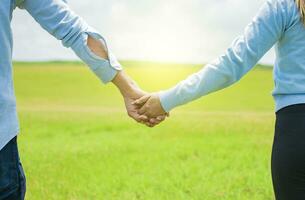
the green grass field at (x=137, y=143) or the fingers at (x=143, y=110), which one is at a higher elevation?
the fingers at (x=143, y=110)

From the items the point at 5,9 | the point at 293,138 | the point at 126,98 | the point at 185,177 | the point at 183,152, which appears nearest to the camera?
the point at 5,9

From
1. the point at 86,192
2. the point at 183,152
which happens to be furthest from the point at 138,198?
the point at 183,152

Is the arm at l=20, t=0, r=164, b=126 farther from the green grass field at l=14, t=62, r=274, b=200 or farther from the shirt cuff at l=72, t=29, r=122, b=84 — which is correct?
the green grass field at l=14, t=62, r=274, b=200

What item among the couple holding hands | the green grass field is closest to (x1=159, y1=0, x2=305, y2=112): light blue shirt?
the couple holding hands

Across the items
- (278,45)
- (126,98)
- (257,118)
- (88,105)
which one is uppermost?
(278,45)

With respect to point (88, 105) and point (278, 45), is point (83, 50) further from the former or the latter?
point (88, 105)

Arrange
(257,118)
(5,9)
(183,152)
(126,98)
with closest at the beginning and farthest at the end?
(5,9) → (126,98) → (183,152) → (257,118)

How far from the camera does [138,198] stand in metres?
3.08

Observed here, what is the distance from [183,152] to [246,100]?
1.45 metres

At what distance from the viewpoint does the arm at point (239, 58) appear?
1.38 metres

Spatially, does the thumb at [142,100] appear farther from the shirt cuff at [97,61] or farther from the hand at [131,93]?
the shirt cuff at [97,61]

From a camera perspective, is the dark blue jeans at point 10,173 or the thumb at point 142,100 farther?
the thumb at point 142,100

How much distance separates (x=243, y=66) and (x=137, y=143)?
8.85ft

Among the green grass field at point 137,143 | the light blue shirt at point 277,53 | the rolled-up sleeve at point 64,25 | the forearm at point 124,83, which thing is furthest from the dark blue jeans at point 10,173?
the green grass field at point 137,143
